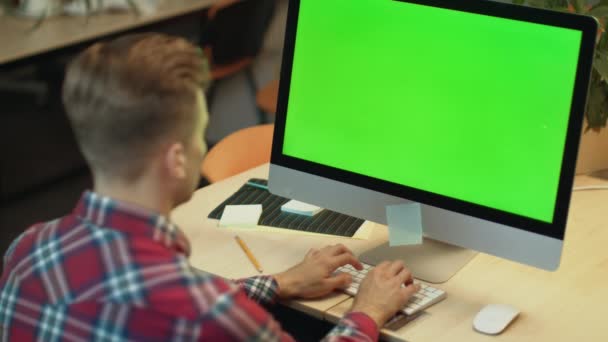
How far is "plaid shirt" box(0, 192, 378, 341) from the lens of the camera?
111 centimetres

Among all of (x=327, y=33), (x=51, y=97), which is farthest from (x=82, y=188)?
(x=327, y=33)

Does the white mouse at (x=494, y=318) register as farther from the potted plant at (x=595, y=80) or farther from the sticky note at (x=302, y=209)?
the potted plant at (x=595, y=80)

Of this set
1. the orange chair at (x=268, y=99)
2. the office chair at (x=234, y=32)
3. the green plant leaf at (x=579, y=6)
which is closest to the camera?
the green plant leaf at (x=579, y=6)

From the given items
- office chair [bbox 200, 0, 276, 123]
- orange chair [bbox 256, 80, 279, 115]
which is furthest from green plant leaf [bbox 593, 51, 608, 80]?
office chair [bbox 200, 0, 276, 123]

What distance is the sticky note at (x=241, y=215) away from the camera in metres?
1.94

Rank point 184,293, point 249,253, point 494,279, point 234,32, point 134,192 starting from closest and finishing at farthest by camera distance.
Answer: point 184,293 < point 134,192 < point 494,279 < point 249,253 < point 234,32

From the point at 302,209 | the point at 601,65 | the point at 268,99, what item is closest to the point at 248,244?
the point at 302,209

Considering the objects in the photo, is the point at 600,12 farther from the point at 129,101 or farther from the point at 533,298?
the point at 129,101

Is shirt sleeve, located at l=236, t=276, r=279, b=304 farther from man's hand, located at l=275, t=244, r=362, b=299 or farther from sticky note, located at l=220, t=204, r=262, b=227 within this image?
sticky note, located at l=220, t=204, r=262, b=227

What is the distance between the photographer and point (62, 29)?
370 cm

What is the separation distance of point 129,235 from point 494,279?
0.80 meters

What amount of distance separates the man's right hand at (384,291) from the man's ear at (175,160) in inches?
17.1

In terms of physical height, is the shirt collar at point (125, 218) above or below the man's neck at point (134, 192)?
below

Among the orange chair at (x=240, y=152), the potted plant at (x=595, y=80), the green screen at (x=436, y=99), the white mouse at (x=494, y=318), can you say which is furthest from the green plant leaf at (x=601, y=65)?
the orange chair at (x=240, y=152)
